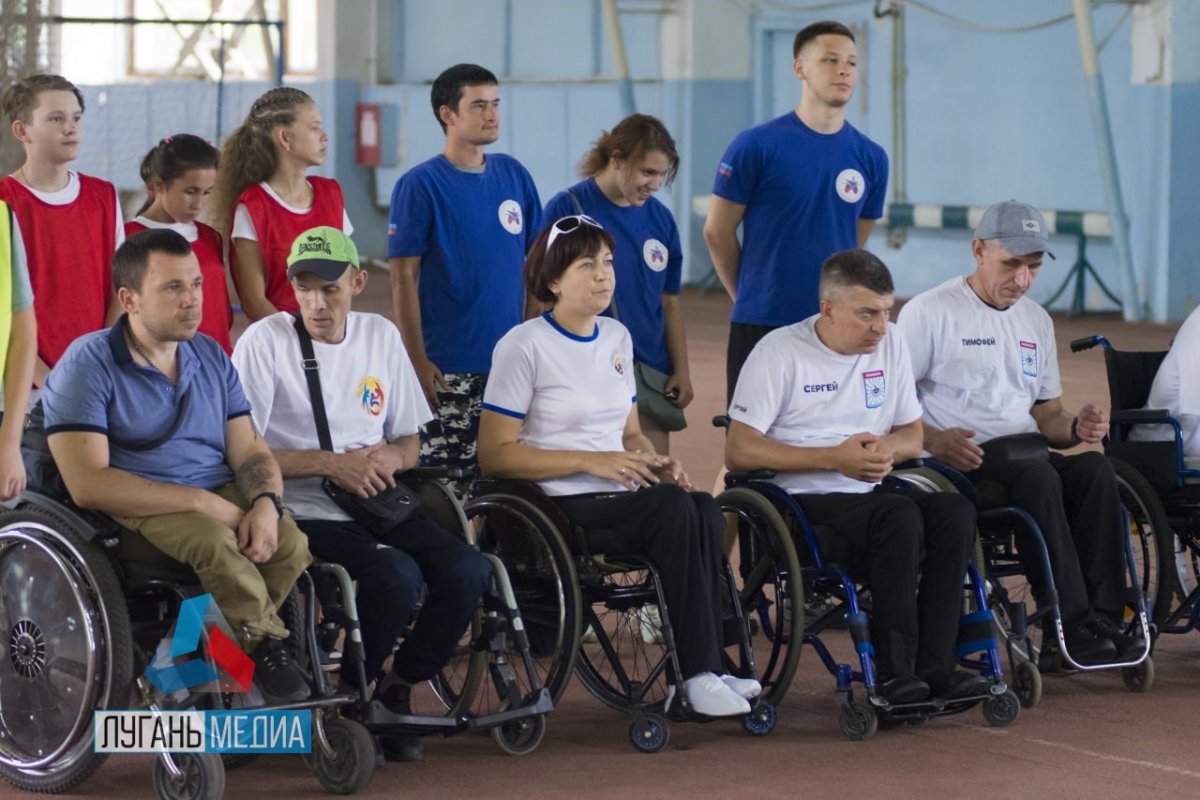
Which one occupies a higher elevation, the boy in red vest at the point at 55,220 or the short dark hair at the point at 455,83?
the short dark hair at the point at 455,83

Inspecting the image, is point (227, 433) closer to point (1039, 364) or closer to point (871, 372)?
point (871, 372)

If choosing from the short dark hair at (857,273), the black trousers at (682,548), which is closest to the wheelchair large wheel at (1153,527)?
the short dark hair at (857,273)

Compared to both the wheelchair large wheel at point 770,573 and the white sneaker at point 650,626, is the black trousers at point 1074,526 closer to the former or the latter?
the wheelchair large wheel at point 770,573

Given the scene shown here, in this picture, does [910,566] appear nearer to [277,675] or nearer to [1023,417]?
[1023,417]

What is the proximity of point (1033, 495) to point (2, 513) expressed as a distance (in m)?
2.25

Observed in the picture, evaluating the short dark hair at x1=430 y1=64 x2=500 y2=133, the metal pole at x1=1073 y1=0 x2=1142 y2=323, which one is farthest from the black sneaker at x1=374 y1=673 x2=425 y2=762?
the metal pole at x1=1073 y1=0 x2=1142 y2=323

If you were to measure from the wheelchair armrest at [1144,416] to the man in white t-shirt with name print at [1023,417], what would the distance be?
50 millimetres

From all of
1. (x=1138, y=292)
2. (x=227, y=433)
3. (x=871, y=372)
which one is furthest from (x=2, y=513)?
(x=1138, y=292)

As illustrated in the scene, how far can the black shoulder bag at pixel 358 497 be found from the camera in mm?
3893

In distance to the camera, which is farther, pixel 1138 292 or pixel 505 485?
pixel 1138 292

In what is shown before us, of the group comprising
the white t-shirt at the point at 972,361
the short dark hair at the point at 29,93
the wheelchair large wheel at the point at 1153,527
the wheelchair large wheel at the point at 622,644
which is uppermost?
the short dark hair at the point at 29,93

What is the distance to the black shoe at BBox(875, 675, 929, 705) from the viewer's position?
4.03 m

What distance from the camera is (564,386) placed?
421 cm

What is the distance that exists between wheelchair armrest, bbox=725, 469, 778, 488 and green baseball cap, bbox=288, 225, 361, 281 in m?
0.97
